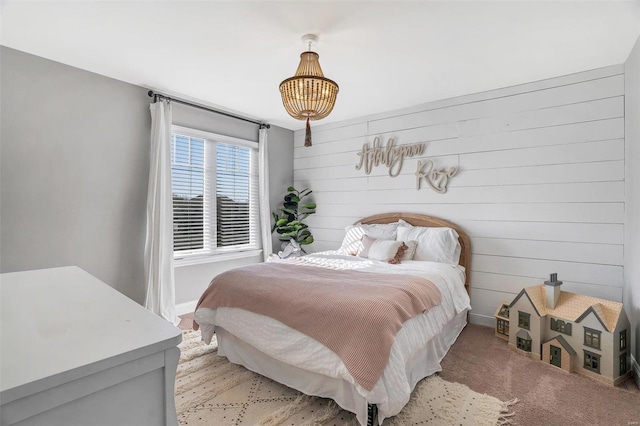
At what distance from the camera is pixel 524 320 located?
2723 millimetres

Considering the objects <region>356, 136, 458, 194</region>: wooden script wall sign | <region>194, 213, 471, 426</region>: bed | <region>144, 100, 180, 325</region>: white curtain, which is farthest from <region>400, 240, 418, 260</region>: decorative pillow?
<region>144, 100, 180, 325</region>: white curtain

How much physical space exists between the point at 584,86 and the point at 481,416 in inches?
118

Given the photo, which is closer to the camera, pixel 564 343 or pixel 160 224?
pixel 564 343

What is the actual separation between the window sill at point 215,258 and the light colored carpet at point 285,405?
1.56 meters

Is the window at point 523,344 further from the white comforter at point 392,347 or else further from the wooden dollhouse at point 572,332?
the white comforter at point 392,347

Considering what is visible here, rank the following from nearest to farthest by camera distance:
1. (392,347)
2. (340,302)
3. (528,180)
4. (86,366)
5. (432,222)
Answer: (86,366)
(392,347)
(340,302)
(528,180)
(432,222)

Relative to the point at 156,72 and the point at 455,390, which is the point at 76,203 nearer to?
the point at 156,72

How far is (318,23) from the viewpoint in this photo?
219 cm

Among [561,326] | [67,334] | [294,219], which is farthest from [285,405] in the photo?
[294,219]

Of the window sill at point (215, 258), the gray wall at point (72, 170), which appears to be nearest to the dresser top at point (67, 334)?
the gray wall at point (72, 170)

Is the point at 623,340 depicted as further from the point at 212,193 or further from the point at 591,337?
the point at 212,193

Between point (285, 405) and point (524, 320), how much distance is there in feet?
7.06

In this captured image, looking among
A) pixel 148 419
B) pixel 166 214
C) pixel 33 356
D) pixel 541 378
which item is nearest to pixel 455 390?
pixel 541 378

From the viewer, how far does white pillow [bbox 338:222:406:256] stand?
3.75 meters
